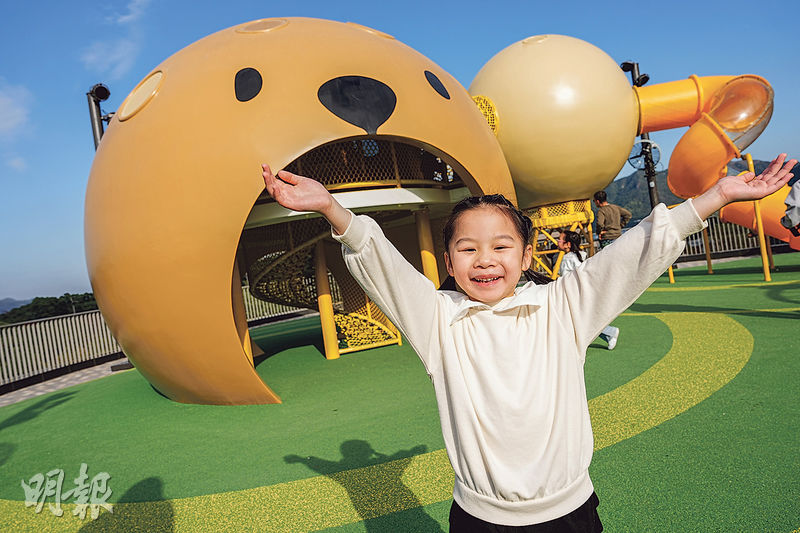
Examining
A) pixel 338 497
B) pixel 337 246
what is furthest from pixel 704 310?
pixel 338 497

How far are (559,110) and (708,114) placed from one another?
3.44 meters

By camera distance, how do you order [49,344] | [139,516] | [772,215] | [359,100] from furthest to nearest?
[49,344], [772,215], [359,100], [139,516]

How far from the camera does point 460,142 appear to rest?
6.33 meters

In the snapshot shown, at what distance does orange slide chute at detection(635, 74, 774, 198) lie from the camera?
1020 centimetres

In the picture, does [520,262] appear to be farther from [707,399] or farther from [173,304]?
[173,304]

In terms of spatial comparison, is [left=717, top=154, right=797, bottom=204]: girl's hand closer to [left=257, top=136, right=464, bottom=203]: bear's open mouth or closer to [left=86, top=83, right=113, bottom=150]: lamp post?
[left=257, top=136, right=464, bottom=203]: bear's open mouth

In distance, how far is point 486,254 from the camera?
64.5 inches

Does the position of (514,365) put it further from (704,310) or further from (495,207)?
(704,310)

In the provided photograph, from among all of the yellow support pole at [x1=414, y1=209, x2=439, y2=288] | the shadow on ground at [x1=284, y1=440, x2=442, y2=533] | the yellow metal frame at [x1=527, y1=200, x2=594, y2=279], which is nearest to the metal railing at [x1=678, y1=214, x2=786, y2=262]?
the yellow metal frame at [x1=527, y1=200, x2=594, y2=279]

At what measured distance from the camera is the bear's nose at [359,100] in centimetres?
557

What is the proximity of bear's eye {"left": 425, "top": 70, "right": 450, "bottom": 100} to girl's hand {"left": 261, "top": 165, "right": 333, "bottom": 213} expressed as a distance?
5388 millimetres

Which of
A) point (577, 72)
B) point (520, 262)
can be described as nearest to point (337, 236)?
point (520, 262)

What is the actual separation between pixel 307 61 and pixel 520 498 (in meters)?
5.46

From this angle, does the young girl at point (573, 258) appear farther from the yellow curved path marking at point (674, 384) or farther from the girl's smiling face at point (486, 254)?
the girl's smiling face at point (486, 254)
